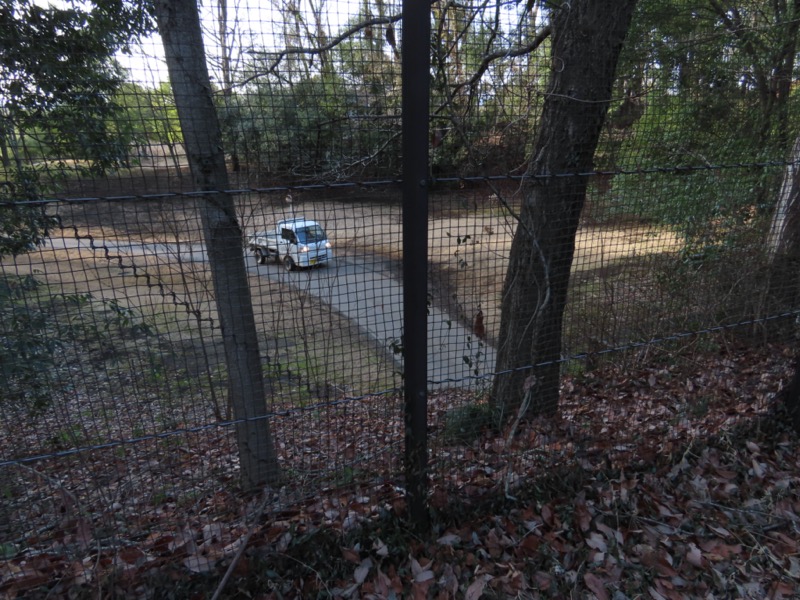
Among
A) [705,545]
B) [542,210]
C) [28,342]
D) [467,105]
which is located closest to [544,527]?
[705,545]

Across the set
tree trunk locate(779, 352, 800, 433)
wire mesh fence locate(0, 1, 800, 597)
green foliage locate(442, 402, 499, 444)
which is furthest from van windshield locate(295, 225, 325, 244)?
tree trunk locate(779, 352, 800, 433)

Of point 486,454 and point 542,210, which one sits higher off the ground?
point 542,210

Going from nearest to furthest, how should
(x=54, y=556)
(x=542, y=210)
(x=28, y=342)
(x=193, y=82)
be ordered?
(x=54, y=556), (x=193, y=82), (x=28, y=342), (x=542, y=210)

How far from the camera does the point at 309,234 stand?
3.05m

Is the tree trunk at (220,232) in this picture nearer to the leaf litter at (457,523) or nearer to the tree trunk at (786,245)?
the leaf litter at (457,523)

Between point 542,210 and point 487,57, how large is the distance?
1.08 m

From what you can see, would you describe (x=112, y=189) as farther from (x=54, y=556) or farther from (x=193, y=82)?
(x=54, y=556)

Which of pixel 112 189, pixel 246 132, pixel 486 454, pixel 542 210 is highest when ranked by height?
pixel 246 132

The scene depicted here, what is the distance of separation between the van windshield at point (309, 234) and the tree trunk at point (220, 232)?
0.34 m

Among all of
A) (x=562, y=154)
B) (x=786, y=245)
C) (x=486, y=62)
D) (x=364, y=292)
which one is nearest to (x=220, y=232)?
(x=364, y=292)

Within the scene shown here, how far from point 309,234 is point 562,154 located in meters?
1.81

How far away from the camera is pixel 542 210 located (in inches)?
137

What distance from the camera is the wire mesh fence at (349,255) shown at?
7.68ft

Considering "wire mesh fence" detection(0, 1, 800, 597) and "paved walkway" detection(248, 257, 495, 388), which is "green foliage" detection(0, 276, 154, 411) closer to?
"wire mesh fence" detection(0, 1, 800, 597)
